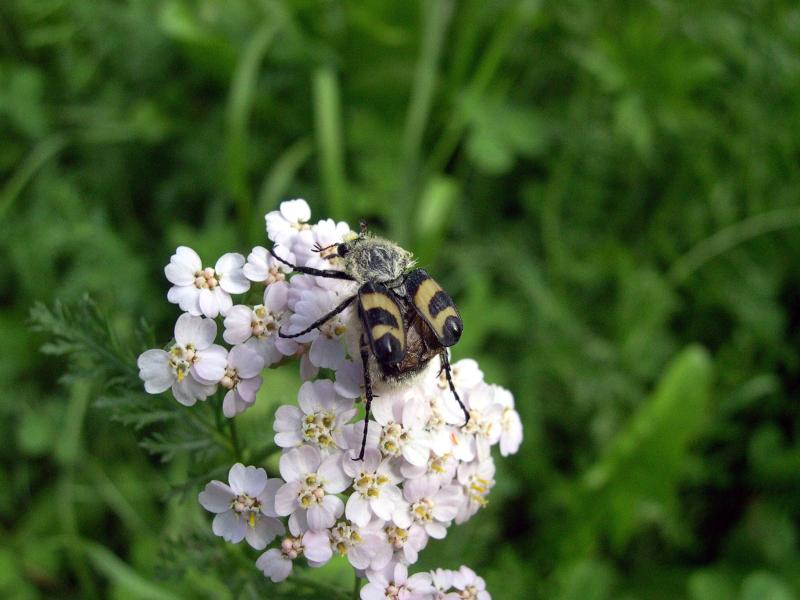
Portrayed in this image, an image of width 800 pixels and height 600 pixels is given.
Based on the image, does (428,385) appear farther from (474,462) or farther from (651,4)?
(651,4)

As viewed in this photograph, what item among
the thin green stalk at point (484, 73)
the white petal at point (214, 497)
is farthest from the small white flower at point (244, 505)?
the thin green stalk at point (484, 73)

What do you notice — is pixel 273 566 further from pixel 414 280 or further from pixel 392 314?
pixel 414 280

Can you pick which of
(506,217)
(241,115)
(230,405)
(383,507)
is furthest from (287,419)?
(506,217)

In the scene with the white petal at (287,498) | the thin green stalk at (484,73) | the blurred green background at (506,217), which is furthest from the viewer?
the thin green stalk at (484,73)

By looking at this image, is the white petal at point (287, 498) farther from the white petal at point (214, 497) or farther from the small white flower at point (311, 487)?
the white petal at point (214, 497)

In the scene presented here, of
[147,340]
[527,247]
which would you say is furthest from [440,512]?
[527,247]
